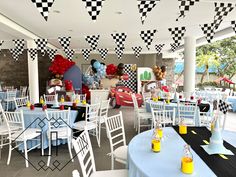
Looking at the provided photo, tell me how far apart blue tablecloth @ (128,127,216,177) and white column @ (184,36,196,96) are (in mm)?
5521

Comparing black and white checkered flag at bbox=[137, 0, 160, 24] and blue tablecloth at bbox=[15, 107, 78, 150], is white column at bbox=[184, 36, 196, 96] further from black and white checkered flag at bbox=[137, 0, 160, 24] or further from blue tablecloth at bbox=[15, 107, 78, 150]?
blue tablecloth at bbox=[15, 107, 78, 150]

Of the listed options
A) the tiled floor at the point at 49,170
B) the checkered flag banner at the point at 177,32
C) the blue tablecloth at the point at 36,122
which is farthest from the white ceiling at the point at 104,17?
the tiled floor at the point at 49,170

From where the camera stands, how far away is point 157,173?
1.62 meters

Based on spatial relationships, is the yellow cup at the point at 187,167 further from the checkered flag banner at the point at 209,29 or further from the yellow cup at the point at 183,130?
the checkered flag banner at the point at 209,29

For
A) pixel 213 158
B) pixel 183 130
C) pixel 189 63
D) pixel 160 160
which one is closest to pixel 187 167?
pixel 160 160

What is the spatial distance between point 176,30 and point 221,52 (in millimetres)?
7940

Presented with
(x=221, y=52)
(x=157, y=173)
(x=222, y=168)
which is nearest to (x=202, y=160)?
(x=222, y=168)

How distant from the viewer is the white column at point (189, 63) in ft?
24.4

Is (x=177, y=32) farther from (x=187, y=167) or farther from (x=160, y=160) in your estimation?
(x=187, y=167)

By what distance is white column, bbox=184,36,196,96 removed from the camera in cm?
744

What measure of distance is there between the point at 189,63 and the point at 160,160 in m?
6.18

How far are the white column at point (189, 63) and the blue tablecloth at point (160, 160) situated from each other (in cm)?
552

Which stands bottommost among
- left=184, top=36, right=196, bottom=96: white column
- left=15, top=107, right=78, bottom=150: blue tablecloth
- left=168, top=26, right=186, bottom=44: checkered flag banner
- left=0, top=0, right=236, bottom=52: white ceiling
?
left=15, top=107, right=78, bottom=150: blue tablecloth

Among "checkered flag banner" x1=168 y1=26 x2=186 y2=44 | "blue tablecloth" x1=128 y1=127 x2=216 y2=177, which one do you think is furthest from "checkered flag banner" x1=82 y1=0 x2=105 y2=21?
"checkered flag banner" x1=168 y1=26 x2=186 y2=44
